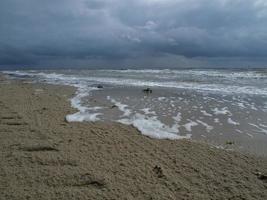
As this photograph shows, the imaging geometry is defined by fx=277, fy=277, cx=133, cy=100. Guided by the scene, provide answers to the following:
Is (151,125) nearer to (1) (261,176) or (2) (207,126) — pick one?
(2) (207,126)

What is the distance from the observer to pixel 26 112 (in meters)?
9.30

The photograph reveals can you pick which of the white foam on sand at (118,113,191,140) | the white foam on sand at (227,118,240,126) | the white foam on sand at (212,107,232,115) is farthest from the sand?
the white foam on sand at (212,107,232,115)

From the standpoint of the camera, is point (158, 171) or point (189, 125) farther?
point (189, 125)

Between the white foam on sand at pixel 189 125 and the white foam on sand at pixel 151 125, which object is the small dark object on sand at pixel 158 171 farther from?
the white foam on sand at pixel 189 125

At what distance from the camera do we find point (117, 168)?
15.6 ft

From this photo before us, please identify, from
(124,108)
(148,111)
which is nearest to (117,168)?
(148,111)

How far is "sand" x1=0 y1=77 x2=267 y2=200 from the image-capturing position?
13.1 feet

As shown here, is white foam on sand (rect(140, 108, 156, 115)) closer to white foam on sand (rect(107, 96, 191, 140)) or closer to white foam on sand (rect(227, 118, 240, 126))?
white foam on sand (rect(107, 96, 191, 140))

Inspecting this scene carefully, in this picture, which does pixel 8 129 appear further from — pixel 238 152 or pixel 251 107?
pixel 251 107

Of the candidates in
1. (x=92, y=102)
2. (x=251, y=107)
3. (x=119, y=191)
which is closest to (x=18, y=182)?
(x=119, y=191)

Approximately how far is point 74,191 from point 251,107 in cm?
868

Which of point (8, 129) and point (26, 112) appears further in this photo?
point (26, 112)

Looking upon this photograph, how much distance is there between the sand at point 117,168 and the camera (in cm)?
400

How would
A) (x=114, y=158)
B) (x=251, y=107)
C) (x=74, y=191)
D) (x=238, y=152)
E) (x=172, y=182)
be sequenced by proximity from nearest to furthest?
1. (x=74, y=191)
2. (x=172, y=182)
3. (x=114, y=158)
4. (x=238, y=152)
5. (x=251, y=107)
